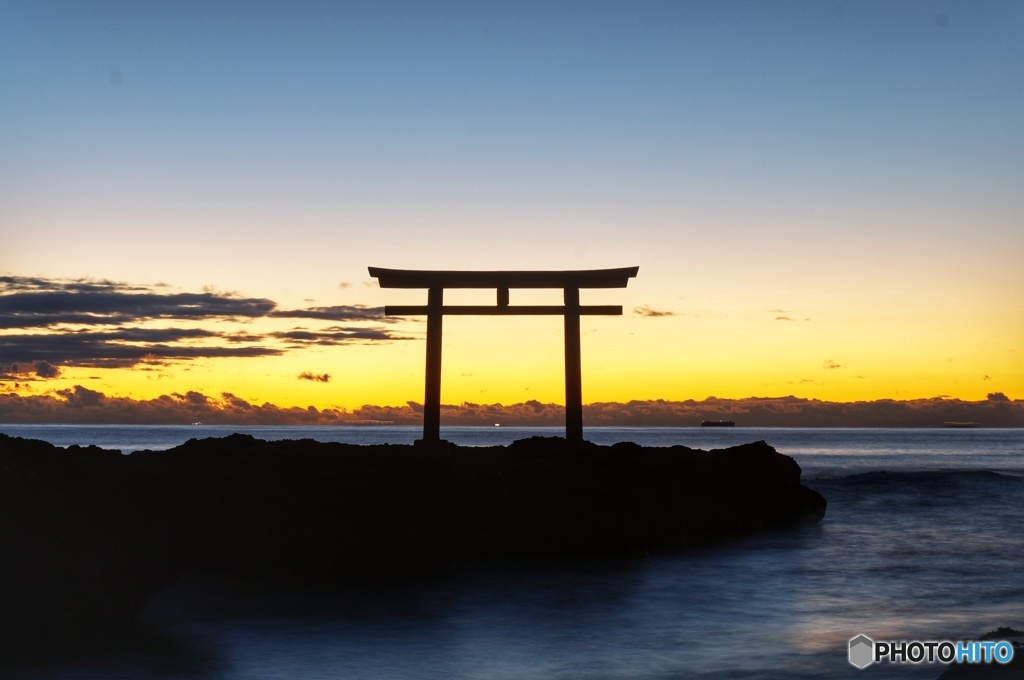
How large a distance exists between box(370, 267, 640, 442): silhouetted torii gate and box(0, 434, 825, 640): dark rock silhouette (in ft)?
3.47

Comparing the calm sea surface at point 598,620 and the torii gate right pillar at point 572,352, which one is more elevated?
the torii gate right pillar at point 572,352

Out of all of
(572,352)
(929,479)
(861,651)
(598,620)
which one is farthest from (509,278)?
(929,479)

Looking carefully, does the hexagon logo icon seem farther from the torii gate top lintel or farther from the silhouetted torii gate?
the torii gate top lintel

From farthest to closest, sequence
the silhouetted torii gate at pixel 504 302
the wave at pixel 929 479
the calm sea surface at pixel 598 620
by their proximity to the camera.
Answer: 1. the wave at pixel 929 479
2. the silhouetted torii gate at pixel 504 302
3. the calm sea surface at pixel 598 620

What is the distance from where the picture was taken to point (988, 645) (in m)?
8.52

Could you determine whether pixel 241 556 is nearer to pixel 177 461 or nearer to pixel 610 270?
pixel 177 461

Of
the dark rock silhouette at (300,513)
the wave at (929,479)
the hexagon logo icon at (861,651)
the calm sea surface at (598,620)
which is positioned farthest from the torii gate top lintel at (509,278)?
the wave at (929,479)

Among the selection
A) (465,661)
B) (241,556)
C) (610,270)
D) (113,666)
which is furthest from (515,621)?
(610,270)

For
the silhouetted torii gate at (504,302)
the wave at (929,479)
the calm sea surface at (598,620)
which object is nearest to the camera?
the calm sea surface at (598,620)

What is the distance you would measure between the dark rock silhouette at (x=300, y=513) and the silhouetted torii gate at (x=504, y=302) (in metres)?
1.06

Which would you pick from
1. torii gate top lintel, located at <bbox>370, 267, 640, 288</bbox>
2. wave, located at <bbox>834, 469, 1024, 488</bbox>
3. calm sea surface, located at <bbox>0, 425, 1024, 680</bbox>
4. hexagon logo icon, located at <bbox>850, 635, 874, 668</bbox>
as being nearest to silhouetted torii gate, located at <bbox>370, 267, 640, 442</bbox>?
torii gate top lintel, located at <bbox>370, 267, 640, 288</bbox>

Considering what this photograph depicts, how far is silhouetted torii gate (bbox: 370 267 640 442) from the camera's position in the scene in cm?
1505

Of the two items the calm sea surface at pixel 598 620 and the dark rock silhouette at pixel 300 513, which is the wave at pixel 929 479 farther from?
the dark rock silhouette at pixel 300 513

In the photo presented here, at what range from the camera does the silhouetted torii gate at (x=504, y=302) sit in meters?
15.0
